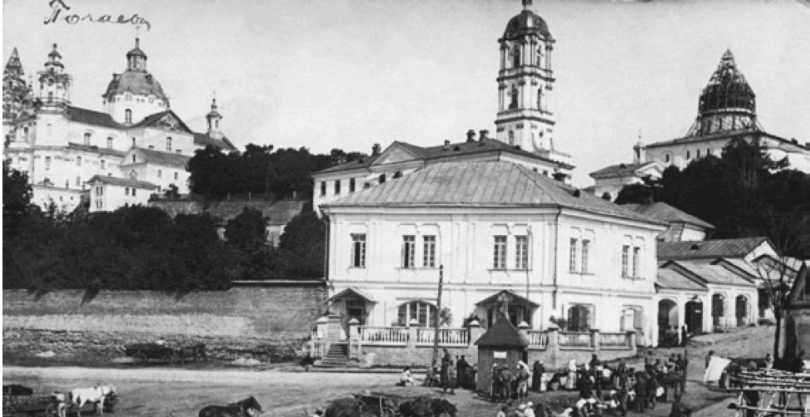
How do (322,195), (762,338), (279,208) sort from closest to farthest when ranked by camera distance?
(762,338) → (322,195) → (279,208)

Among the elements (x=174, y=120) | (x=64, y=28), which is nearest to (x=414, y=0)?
(x=64, y=28)

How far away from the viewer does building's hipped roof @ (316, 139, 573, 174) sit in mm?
10430

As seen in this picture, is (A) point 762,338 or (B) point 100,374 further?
(A) point 762,338

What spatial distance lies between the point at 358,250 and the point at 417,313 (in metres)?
1.06

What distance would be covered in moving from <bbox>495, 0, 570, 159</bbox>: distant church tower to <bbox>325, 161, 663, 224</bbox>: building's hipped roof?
60.4 inches

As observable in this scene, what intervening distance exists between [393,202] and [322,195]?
2.53 metres

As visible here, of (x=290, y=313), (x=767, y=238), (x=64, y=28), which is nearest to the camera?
(x=64, y=28)

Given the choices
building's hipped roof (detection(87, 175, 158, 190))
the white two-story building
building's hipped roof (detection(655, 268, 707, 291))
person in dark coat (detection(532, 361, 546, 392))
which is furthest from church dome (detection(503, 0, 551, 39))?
building's hipped roof (detection(87, 175, 158, 190))

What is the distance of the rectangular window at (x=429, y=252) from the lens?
1199 cm

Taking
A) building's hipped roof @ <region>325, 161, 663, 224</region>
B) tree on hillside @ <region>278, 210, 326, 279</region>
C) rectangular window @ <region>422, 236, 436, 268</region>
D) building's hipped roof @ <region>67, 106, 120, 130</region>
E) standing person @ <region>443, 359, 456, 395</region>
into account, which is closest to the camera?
standing person @ <region>443, 359, 456, 395</region>

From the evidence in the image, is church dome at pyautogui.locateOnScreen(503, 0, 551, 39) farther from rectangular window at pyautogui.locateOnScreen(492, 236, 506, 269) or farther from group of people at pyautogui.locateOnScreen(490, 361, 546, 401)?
rectangular window at pyautogui.locateOnScreen(492, 236, 506, 269)

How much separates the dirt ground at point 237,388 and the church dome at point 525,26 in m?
2.80

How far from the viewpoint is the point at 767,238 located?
13.8 metres

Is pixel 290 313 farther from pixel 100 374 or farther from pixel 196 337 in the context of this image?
pixel 100 374
